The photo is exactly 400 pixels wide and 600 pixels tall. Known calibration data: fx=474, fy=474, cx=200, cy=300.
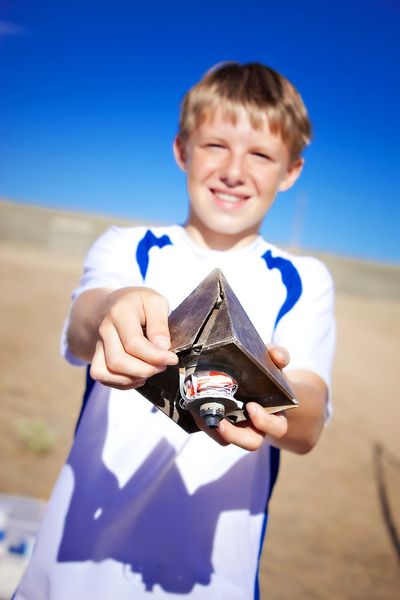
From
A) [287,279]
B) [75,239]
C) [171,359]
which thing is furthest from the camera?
[75,239]

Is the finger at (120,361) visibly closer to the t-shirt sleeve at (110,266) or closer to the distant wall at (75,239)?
the t-shirt sleeve at (110,266)

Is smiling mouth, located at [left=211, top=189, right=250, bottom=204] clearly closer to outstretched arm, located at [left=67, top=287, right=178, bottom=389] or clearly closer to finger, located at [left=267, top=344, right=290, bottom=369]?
outstretched arm, located at [left=67, top=287, right=178, bottom=389]

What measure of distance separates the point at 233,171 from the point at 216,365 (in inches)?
43.2

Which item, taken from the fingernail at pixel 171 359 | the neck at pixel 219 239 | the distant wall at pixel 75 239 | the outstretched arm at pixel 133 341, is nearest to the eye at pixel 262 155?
the neck at pixel 219 239

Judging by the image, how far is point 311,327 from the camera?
5.92 feet

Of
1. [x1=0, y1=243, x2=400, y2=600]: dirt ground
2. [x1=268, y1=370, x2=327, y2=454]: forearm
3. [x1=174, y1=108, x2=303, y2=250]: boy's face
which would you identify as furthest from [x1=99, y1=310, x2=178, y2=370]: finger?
[x1=0, y1=243, x2=400, y2=600]: dirt ground

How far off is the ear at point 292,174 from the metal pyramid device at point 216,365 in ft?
3.82

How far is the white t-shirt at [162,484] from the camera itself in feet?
5.19

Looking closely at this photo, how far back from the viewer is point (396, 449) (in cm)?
883

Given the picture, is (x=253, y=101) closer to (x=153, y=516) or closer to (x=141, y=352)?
(x=141, y=352)

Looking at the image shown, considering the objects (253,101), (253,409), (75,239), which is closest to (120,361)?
(253,409)

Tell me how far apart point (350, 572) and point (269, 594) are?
115 cm

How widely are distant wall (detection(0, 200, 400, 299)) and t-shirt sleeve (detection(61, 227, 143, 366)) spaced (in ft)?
115

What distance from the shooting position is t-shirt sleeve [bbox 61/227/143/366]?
68.1 inches
